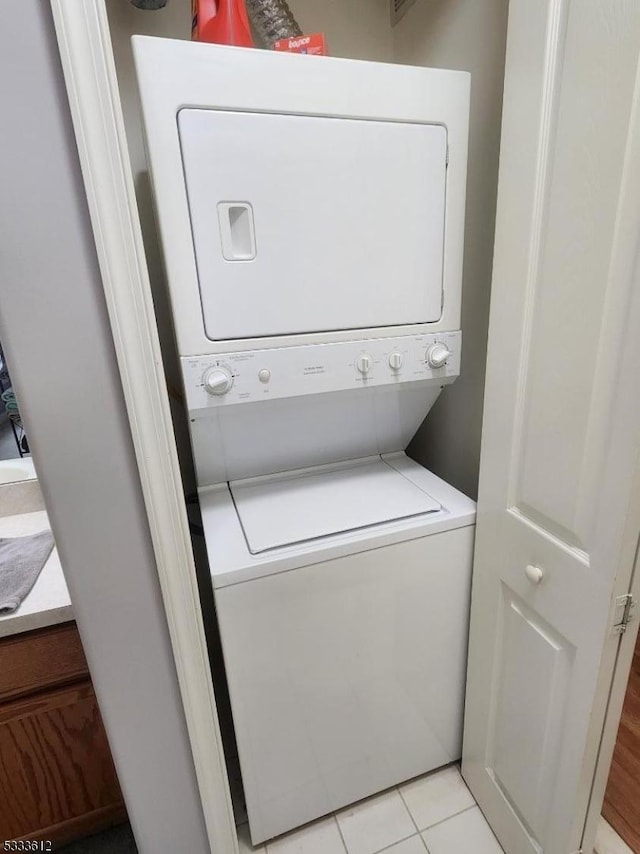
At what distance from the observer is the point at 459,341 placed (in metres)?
1.33

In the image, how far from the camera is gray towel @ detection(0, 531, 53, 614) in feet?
3.65

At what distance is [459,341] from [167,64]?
39.0 inches

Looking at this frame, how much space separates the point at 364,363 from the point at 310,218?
40 cm

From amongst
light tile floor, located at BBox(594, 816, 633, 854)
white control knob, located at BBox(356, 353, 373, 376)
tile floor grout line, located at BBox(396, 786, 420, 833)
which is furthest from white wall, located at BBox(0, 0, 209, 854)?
light tile floor, located at BBox(594, 816, 633, 854)

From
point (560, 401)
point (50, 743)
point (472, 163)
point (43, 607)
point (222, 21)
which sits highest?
point (222, 21)

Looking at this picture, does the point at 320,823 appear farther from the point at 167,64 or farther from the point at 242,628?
the point at 167,64

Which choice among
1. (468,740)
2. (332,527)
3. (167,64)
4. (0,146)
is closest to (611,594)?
(332,527)

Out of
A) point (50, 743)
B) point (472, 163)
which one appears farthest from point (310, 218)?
point (50, 743)

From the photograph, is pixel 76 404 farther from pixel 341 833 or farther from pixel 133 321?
pixel 341 833

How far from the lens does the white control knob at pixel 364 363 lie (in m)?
1.21

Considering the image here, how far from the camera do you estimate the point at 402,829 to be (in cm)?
148

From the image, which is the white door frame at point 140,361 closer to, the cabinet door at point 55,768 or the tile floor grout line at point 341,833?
the cabinet door at point 55,768

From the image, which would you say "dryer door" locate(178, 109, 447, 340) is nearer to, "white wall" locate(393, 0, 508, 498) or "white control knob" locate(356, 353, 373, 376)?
"white control knob" locate(356, 353, 373, 376)

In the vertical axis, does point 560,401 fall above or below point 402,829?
above
